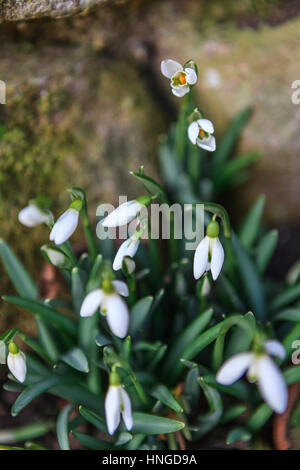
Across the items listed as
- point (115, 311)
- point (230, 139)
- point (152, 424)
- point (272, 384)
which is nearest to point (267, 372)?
point (272, 384)

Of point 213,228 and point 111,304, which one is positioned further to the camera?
point 213,228

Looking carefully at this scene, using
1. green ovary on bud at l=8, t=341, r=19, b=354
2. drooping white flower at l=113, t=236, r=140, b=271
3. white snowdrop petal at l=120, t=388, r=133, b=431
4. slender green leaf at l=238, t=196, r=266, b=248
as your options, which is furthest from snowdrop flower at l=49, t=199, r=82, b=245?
slender green leaf at l=238, t=196, r=266, b=248

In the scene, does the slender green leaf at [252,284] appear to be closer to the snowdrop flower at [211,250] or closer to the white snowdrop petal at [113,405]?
the snowdrop flower at [211,250]

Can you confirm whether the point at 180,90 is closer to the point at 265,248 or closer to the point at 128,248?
the point at 128,248

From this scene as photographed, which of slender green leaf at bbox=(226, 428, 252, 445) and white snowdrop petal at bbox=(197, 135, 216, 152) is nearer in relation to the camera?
white snowdrop petal at bbox=(197, 135, 216, 152)

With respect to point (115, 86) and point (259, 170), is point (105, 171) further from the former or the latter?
point (259, 170)

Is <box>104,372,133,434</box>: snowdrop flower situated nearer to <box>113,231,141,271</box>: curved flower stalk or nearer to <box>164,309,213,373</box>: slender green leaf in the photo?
<box>113,231,141,271</box>: curved flower stalk
